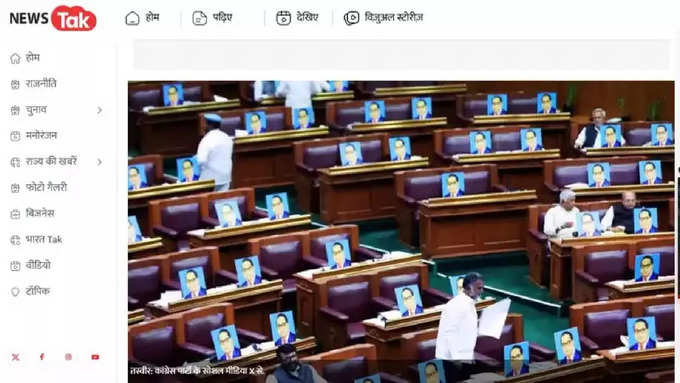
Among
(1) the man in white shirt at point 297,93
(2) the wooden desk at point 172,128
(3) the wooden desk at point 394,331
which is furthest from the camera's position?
(1) the man in white shirt at point 297,93

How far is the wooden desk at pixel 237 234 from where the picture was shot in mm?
6676

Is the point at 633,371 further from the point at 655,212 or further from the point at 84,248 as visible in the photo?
the point at 84,248

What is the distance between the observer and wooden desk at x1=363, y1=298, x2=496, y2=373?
5465mm

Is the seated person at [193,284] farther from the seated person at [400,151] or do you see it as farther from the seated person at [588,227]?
the seated person at [400,151]

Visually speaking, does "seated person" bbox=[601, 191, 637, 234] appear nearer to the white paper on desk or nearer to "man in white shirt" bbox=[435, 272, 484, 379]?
the white paper on desk

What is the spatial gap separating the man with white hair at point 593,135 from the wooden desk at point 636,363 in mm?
3111

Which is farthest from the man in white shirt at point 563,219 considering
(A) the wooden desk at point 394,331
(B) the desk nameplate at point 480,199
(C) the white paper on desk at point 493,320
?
(A) the wooden desk at point 394,331

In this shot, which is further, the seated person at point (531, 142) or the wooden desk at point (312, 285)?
the seated person at point (531, 142)

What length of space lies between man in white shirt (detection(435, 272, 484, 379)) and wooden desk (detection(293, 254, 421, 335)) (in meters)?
0.83

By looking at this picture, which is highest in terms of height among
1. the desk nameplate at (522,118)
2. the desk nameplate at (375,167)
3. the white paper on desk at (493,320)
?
the desk nameplate at (522,118)
